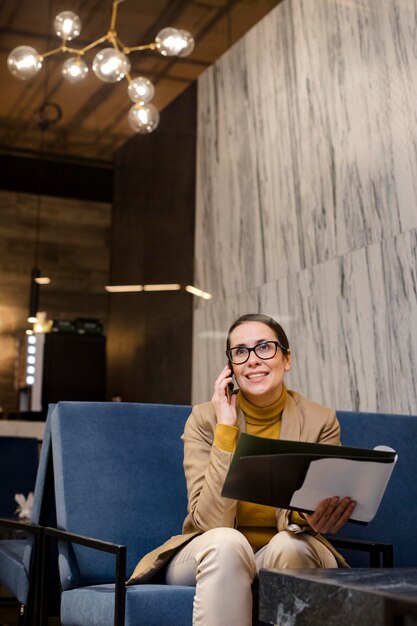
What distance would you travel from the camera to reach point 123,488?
2.83 m

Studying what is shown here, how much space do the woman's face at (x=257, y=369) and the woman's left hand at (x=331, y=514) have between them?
0.50m

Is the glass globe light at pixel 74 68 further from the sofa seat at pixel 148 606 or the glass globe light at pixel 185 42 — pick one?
the sofa seat at pixel 148 606

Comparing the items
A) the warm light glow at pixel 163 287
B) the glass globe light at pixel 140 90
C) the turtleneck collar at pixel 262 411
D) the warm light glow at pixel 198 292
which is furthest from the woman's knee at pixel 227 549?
the warm light glow at pixel 163 287

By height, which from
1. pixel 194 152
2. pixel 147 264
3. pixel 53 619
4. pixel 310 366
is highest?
pixel 194 152

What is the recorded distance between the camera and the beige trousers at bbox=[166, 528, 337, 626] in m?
2.07

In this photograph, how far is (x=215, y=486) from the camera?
2311mm

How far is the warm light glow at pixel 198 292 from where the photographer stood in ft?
18.3

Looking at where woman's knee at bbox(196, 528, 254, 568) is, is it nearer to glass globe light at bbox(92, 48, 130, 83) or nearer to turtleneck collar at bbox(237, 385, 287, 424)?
turtleneck collar at bbox(237, 385, 287, 424)

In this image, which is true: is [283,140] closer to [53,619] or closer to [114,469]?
[114,469]

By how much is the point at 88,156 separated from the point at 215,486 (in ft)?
15.3

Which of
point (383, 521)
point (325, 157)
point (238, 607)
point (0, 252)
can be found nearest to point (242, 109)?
point (325, 157)

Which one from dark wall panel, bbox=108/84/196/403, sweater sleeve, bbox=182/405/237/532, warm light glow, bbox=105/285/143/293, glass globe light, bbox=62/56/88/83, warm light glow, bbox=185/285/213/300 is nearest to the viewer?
sweater sleeve, bbox=182/405/237/532

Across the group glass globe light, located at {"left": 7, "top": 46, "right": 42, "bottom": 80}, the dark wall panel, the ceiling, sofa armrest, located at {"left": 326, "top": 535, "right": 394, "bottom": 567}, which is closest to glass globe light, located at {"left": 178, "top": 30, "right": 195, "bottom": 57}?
glass globe light, located at {"left": 7, "top": 46, "right": 42, "bottom": 80}

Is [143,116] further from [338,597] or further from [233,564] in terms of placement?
[338,597]
